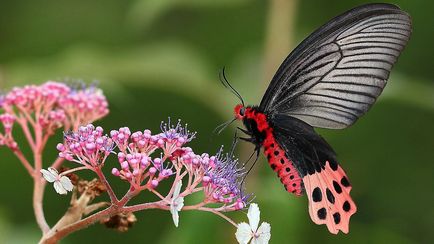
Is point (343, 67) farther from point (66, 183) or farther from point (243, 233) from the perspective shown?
point (66, 183)

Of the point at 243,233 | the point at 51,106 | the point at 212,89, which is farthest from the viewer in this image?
the point at 212,89

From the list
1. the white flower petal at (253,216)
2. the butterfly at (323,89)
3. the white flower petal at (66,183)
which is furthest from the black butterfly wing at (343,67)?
the white flower petal at (66,183)

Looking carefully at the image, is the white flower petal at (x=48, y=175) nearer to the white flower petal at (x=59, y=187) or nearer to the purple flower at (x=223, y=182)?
the white flower petal at (x=59, y=187)

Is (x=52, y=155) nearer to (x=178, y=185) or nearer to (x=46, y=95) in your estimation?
(x=46, y=95)

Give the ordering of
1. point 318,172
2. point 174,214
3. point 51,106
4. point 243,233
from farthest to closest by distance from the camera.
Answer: point 51,106 < point 318,172 < point 243,233 < point 174,214

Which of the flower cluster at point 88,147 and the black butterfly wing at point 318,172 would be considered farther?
the black butterfly wing at point 318,172

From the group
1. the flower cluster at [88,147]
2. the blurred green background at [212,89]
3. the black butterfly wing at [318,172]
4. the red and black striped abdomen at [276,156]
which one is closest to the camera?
the flower cluster at [88,147]

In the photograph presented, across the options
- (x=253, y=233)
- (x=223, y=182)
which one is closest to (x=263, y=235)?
(x=253, y=233)

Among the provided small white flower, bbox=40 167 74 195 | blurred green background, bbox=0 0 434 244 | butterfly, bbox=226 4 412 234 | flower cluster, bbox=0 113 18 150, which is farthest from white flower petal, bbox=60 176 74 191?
blurred green background, bbox=0 0 434 244
